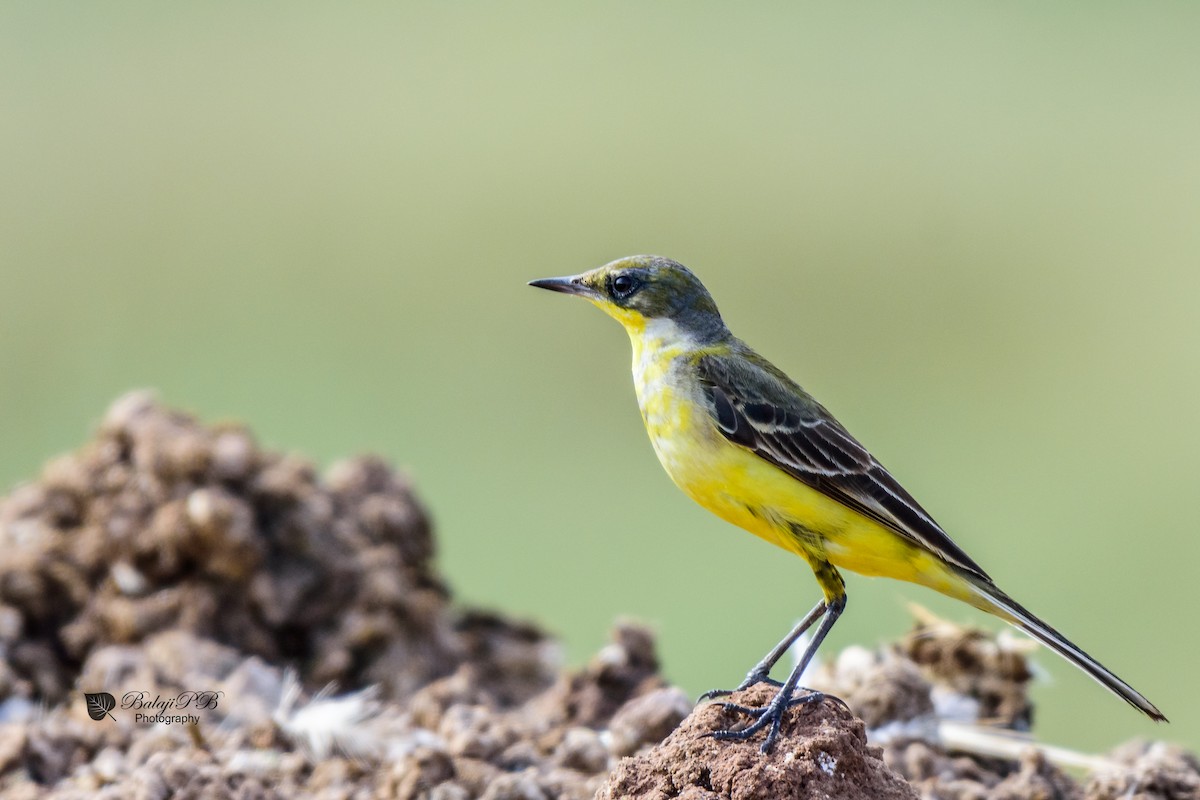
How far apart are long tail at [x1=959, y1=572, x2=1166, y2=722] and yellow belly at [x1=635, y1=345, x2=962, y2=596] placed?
86 millimetres

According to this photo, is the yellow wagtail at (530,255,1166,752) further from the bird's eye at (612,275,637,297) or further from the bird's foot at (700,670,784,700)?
the bird's eye at (612,275,637,297)

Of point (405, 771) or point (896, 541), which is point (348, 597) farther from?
point (896, 541)

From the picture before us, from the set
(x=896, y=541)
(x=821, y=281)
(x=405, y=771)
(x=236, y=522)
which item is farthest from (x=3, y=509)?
(x=821, y=281)

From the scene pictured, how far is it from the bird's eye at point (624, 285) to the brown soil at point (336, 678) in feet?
5.52

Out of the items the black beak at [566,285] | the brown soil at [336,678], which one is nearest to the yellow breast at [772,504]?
the brown soil at [336,678]

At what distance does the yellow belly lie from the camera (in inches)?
215

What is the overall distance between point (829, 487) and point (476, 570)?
8350 millimetres

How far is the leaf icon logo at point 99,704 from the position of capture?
21.6ft

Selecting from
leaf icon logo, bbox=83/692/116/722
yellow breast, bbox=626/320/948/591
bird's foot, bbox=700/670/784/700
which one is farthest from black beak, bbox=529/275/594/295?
leaf icon logo, bbox=83/692/116/722

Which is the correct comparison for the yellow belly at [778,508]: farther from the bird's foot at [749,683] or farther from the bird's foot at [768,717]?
the bird's foot at [768,717]

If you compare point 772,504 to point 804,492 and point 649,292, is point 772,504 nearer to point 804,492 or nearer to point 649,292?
point 804,492

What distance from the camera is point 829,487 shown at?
553 cm

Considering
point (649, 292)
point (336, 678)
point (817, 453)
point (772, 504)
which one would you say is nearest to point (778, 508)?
point (772, 504)

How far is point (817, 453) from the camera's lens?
5586 mm
